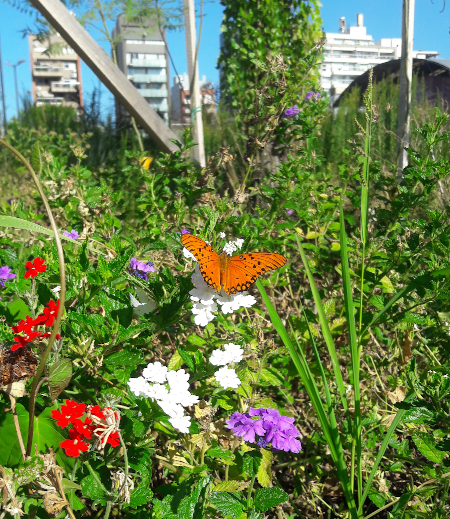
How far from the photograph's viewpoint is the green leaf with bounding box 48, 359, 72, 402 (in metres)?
0.85

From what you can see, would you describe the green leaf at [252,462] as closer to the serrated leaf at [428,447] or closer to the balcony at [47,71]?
the serrated leaf at [428,447]

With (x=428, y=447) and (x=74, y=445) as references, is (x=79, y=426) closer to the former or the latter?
(x=74, y=445)

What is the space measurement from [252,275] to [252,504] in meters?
0.53

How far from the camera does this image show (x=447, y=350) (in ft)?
4.39

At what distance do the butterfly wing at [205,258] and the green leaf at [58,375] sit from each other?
0.35 m

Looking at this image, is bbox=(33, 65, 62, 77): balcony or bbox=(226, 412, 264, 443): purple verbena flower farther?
bbox=(33, 65, 62, 77): balcony

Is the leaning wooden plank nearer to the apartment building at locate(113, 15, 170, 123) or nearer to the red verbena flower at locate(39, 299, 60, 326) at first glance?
the apartment building at locate(113, 15, 170, 123)

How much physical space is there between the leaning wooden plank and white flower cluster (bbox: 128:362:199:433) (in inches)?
Result: 98.2

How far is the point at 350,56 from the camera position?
152ft

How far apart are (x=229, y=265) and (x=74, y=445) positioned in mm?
532

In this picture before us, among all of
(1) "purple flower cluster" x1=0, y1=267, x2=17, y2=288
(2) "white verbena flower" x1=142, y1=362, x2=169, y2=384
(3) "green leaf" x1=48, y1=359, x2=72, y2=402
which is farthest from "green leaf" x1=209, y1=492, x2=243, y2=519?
(1) "purple flower cluster" x1=0, y1=267, x2=17, y2=288

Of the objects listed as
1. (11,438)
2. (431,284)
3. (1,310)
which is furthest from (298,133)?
(11,438)

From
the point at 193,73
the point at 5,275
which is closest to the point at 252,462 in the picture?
the point at 5,275

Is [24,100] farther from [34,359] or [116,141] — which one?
[34,359]
